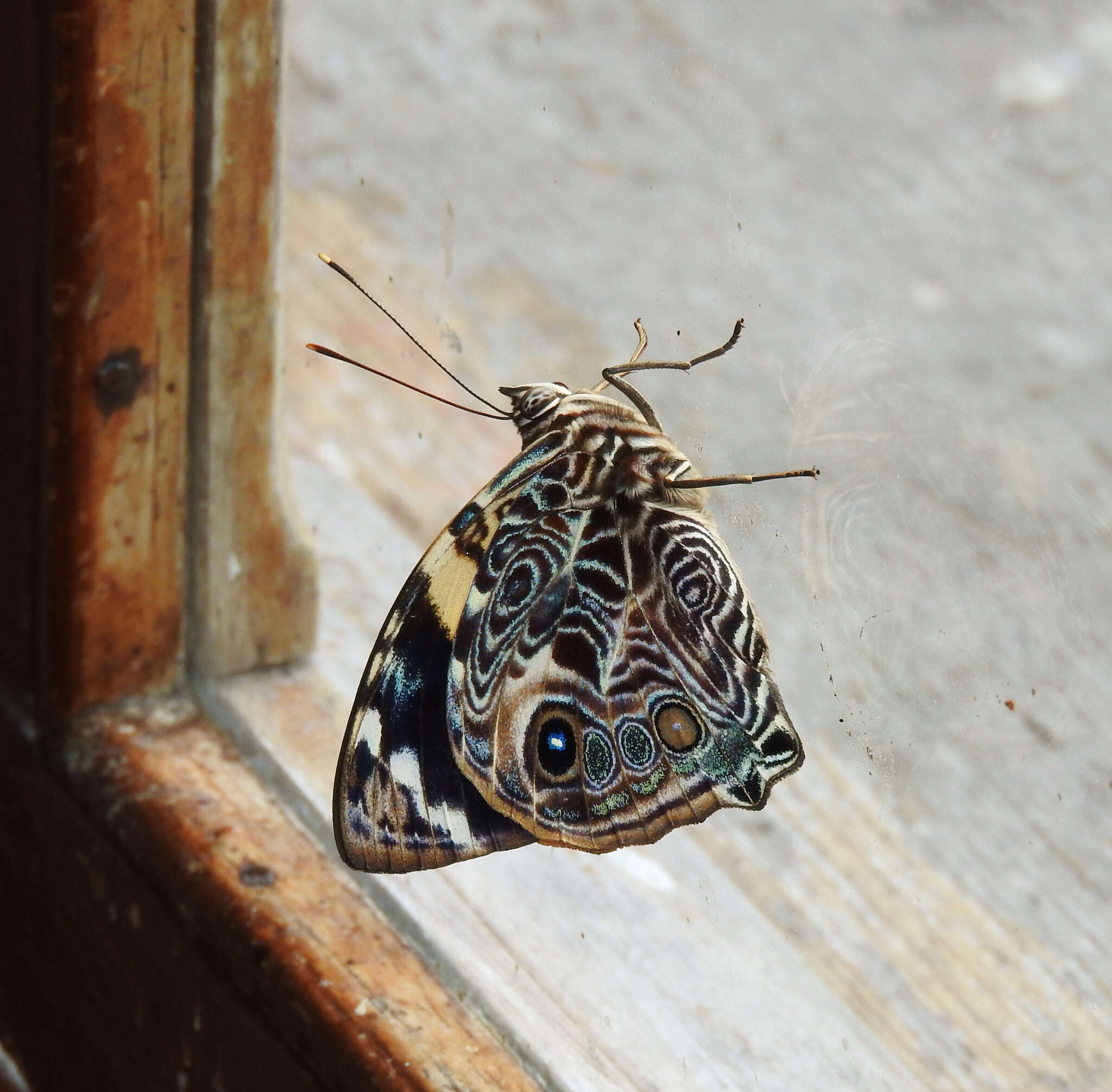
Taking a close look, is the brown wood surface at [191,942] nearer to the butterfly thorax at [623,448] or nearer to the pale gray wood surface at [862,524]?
the pale gray wood surface at [862,524]

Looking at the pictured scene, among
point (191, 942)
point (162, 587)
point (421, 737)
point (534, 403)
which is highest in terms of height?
point (534, 403)

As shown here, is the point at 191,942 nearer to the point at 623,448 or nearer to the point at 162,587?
the point at 162,587

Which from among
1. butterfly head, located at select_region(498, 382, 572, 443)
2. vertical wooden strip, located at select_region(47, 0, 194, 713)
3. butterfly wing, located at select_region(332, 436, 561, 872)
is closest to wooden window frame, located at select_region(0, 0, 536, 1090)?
vertical wooden strip, located at select_region(47, 0, 194, 713)

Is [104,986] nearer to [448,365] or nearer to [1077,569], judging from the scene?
[448,365]

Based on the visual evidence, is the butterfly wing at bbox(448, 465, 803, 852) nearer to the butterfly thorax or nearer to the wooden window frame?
the butterfly thorax

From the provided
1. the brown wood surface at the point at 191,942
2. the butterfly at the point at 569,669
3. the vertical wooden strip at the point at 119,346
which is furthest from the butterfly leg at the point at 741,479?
the vertical wooden strip at the point at 119,346

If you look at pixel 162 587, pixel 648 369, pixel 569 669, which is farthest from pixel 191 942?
pixel 648 369
